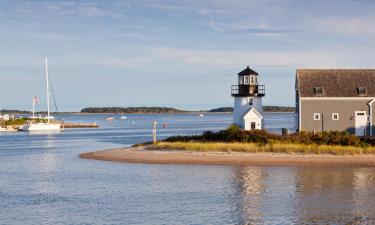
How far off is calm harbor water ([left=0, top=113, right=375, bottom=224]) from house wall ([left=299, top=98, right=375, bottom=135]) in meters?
14.1

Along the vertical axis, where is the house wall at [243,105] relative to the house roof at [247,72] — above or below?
below

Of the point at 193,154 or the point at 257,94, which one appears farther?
the point at 257,94

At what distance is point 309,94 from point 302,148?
9.71 metres

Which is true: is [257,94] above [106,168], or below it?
above

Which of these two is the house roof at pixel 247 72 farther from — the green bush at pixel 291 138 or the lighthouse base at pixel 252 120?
the green bush at pixel 291 138

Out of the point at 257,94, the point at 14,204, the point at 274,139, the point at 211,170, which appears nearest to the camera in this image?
the point at 14,204

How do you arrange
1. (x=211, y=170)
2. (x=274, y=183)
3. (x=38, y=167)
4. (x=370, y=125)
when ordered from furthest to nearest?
(x=370, y=125), (x=38, y=167), (x=211, y=170), (x=274, y=183)

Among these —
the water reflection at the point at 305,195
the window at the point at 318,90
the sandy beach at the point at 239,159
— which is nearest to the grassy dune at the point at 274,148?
the sandy beach at the point at 239,159

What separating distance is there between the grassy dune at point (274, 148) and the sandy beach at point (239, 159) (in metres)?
0.92

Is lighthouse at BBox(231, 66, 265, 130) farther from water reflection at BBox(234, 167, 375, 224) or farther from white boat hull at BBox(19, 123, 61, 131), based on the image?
white boat hull at BBox(19, 123, 61, 131)

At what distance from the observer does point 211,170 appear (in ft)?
117

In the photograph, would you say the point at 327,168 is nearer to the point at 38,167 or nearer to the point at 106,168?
the point at 106,168

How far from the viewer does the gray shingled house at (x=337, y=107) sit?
49.6m

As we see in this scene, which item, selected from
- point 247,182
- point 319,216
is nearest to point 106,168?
point 247,182
